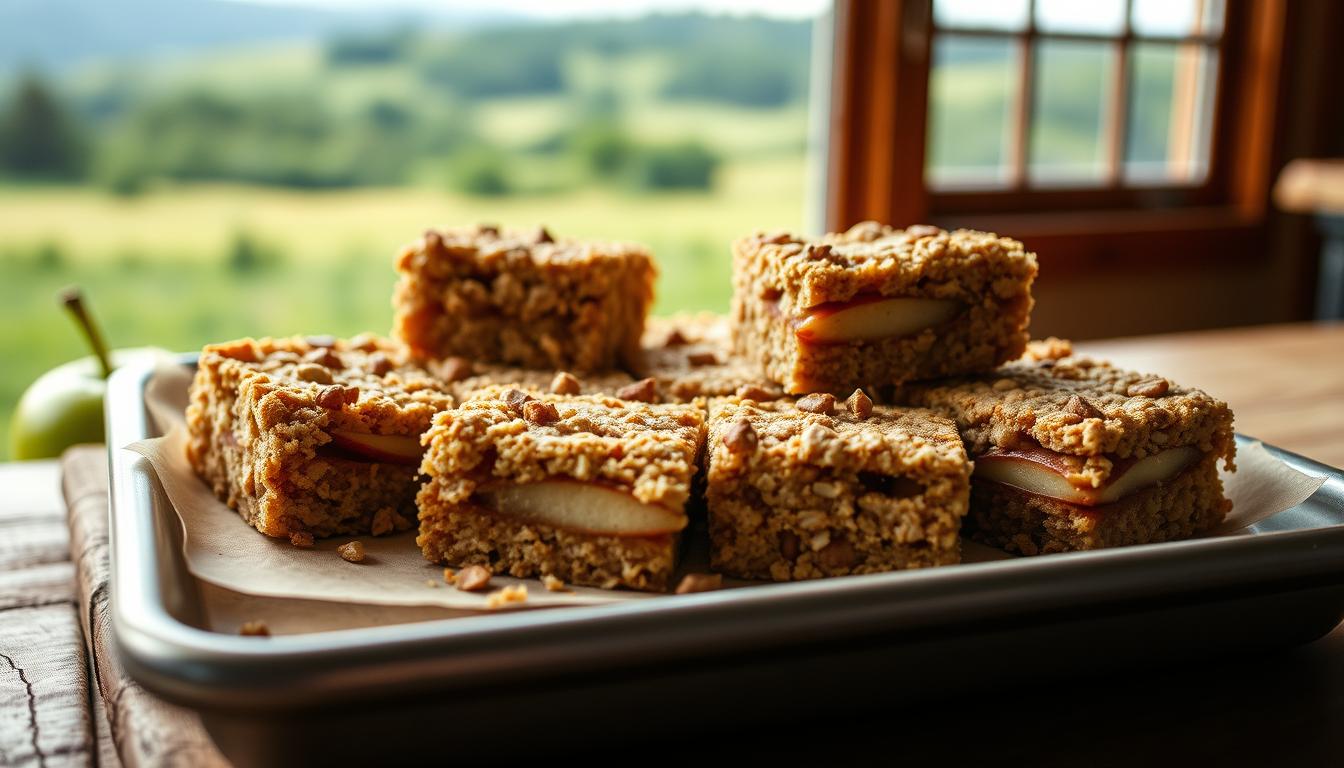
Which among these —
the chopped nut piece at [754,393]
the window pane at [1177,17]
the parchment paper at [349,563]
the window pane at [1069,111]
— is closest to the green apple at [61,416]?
the parchment paper at [349,563]

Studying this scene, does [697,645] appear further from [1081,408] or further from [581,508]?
[1081,408]

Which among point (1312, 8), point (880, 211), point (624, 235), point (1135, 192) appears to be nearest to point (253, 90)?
point (624, 235)

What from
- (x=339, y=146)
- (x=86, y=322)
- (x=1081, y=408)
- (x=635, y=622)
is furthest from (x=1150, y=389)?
(x=339, y=146)

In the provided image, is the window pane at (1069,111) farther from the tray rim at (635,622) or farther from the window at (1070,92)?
the tray rim at (635,622)

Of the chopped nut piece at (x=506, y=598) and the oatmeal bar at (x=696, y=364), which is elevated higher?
the oatmeal bar at (x=696, y=364)

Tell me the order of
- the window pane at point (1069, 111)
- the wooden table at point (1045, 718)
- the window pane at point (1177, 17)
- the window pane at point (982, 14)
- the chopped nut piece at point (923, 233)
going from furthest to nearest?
the window pane at point (1177, 17) < the window pane at point (1069, 111) < the window pane at point (982, 14) < the chopped nut piece at point (923, 233) < the wooden table at point (1045, 718)

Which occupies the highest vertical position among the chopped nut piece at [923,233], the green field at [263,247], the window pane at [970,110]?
the window pane at [970,110]

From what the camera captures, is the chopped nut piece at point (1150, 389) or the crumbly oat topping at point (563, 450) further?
the chopped nut piece at point (1150, 389)

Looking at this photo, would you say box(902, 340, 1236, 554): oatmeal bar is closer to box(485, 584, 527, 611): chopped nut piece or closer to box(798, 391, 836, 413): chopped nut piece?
box(798, 391, 836, 413): chopped nut piece
